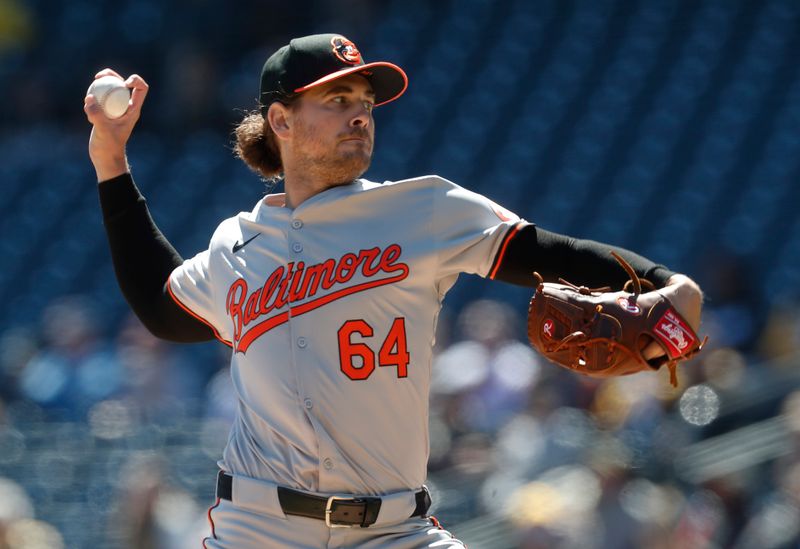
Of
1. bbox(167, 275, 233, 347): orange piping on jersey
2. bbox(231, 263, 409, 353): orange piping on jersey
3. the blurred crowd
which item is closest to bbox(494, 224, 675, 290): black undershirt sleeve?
bbox(231, 263, 409, 353): orange piping on jersey

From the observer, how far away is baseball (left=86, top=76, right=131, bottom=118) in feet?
10.6

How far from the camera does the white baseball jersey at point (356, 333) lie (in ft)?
9.01

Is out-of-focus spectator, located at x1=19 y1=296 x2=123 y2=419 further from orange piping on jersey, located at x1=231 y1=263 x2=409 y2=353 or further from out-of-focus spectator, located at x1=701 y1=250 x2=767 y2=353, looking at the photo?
orange piping on jersey, located at x1=231 y1=263 x2=409 y2=353

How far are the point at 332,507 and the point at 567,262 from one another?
0.68m

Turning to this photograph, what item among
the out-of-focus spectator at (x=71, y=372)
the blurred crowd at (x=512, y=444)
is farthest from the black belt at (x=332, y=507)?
the out-of-focus spectator at (x=71, y=372)

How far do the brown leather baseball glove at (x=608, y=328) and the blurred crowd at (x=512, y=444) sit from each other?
9.56 ft

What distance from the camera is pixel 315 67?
2934 mm

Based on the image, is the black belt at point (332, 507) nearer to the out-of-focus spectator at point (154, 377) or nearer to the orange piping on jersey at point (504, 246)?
the orange piping on jersey at point (504, 246)

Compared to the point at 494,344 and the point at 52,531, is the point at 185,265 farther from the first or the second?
the point at 52,531

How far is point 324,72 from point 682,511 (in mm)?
3223

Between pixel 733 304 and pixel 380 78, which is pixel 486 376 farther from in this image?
pixel 380 78

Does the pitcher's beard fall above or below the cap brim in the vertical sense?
below

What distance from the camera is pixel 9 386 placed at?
7.91 metres

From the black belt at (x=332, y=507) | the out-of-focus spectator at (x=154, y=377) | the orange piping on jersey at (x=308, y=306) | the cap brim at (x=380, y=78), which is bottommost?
the out-of-focus spectator at (x=154, y=377)
